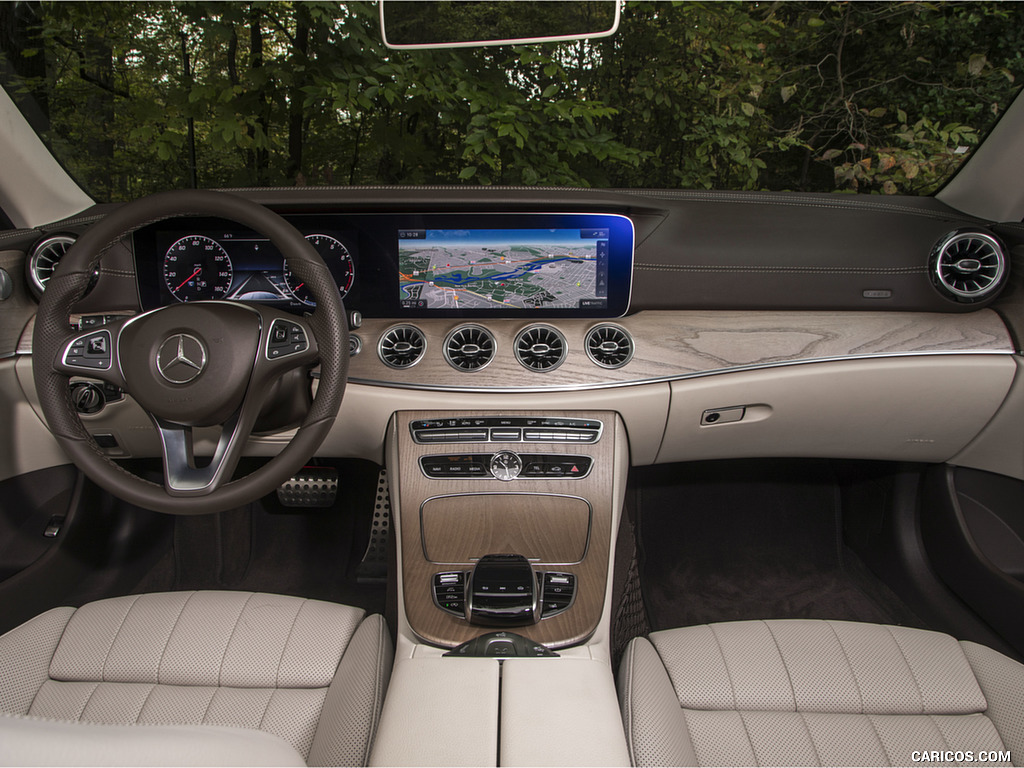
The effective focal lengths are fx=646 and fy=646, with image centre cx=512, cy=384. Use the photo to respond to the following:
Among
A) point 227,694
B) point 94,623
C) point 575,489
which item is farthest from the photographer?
point 575,489

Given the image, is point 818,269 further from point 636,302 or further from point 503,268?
point 503,268

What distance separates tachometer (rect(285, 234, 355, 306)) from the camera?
1798mm

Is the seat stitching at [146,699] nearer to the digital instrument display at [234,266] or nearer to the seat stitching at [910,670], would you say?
the digital instrument display at [234,266]

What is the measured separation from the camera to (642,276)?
6.03ft

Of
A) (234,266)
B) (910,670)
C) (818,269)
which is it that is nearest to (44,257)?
(234,266)

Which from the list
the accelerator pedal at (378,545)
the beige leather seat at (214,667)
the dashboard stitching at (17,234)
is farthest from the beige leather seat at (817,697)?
the dashboard stitching at (17,234)

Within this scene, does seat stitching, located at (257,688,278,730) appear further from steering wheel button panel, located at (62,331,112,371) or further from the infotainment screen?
the infotainment screen

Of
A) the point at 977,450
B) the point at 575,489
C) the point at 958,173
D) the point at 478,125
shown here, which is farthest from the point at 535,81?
the point at 977,450

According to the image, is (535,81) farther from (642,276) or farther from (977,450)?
(977,450)

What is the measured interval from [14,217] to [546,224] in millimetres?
1570

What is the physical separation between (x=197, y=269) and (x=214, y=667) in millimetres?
1044

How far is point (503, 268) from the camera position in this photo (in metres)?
1.82

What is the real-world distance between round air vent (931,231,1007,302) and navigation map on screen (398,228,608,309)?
95 centimetres

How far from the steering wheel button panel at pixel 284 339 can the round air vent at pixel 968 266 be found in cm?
172
